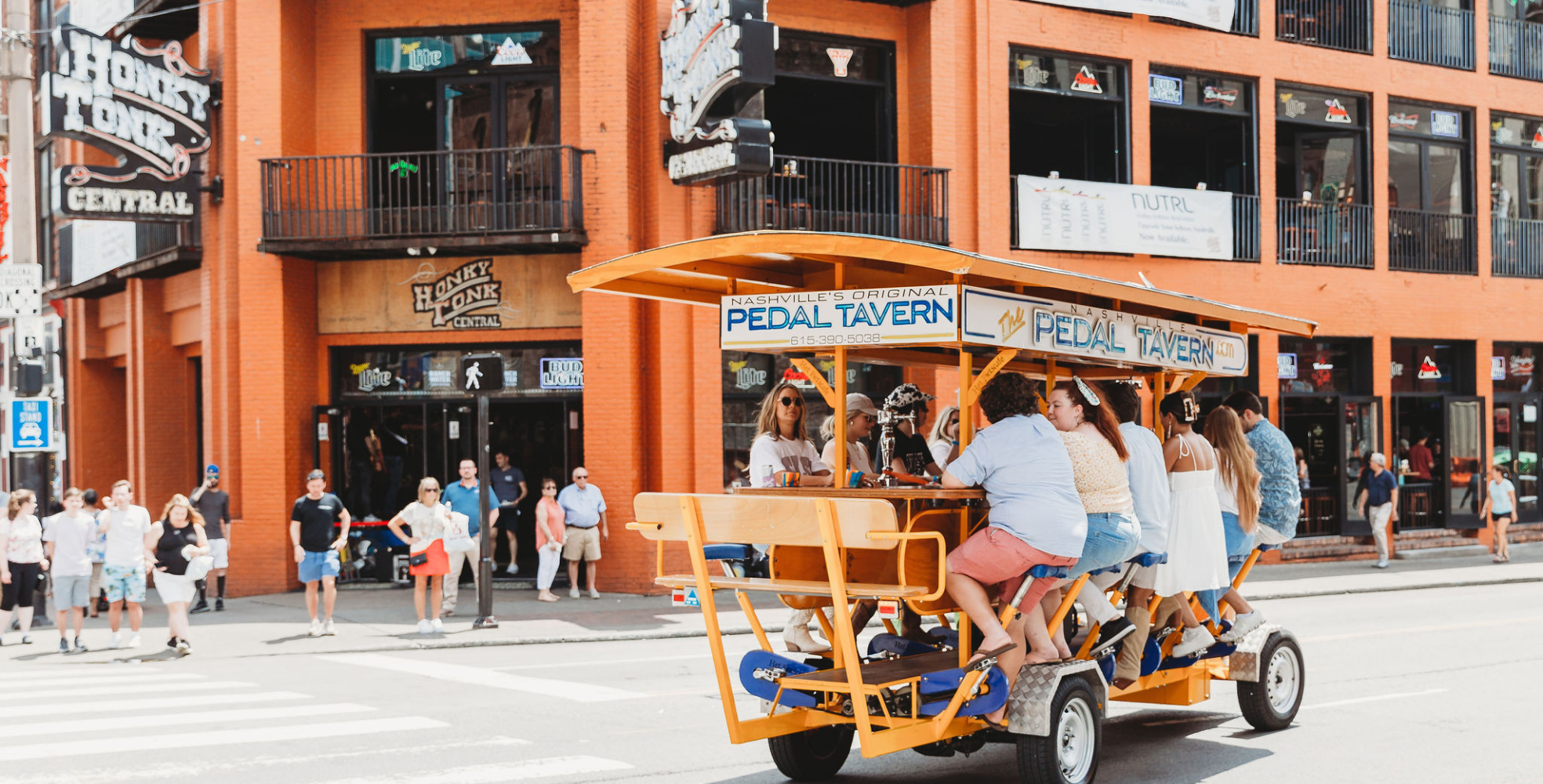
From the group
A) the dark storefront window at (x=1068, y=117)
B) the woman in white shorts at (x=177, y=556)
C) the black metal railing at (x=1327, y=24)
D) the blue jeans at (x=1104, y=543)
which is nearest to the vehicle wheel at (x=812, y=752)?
the blue jeans at (x=1104, y=543)

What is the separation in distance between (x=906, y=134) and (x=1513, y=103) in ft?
46.6

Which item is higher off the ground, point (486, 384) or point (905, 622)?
point (486, 384)

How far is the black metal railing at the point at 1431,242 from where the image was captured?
25.6 metres

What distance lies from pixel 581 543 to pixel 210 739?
31.2 feet

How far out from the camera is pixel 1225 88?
2362 cm

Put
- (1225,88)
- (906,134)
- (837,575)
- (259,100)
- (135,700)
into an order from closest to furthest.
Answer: (837,575) → (135,700) → (259,100) → (906,134) → (1225,88)

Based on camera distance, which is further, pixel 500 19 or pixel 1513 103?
pixel 1513 103

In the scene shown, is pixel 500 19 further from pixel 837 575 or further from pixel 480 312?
pixel 837 575

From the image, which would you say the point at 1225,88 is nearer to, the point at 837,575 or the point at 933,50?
the point at 933,50

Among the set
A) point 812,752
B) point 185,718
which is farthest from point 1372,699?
point 185,718

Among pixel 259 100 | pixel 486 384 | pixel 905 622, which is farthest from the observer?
pixel 259 100

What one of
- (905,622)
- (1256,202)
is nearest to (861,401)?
(905,622)

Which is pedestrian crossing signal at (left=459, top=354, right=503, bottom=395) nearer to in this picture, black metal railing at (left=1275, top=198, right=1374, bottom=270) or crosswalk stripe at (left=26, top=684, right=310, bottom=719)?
crosswalk stripe at (left=26, top=684, right=310, bottom=719)

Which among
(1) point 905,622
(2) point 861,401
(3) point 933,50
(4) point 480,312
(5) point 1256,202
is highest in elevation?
(3) point 933,50
